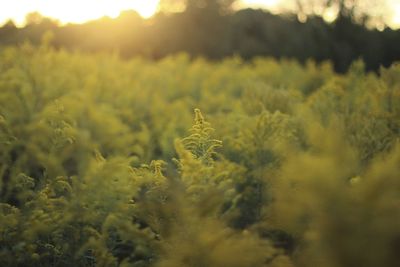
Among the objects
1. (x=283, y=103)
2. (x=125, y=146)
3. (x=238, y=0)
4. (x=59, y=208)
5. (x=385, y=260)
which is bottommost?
(x=385, y=260)

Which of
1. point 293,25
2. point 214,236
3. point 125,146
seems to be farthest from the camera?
point 293,25

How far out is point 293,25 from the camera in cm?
2791

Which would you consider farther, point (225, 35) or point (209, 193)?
point (225, 35)

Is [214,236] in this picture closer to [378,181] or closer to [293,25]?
[378,181]

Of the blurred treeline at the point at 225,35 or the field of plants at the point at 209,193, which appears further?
the blurred treeline at the point at 225,35

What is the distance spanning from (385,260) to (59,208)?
Result: 1.99 meters

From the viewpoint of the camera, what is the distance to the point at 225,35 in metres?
29.2

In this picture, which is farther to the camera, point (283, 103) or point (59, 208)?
point (283, 103)

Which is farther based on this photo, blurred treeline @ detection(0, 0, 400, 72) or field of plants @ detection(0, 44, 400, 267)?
blurred treeline @ detection(0, 0, 400, 72)

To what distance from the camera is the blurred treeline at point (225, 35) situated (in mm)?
24641

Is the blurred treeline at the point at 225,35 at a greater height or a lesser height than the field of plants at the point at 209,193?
greater

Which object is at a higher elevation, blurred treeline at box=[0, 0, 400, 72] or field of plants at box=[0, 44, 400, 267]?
blurred treeline at box=[0, 0, 400, 72]

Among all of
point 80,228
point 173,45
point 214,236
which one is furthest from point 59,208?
point 173,45

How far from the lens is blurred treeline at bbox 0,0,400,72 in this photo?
80.8ft
